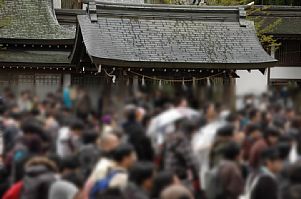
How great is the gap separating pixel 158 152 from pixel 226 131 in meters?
0.59

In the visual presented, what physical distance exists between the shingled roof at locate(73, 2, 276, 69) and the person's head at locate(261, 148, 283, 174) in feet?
18.3

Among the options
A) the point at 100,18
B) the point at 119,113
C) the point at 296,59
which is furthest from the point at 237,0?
the point at 119,113

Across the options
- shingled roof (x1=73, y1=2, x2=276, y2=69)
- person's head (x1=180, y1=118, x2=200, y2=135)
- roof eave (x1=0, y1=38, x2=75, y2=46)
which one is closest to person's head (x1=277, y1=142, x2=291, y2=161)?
person's head (x1=180, y1=118, x2=200, y2=135)

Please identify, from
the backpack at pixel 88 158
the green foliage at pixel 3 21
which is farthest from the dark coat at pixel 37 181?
the green foliage at pixel 3 21

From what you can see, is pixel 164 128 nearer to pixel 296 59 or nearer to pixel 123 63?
pixel 123 63

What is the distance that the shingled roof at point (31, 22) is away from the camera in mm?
14820

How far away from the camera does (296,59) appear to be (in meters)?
18.2

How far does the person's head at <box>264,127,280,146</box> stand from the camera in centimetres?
454

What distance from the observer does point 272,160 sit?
4.41 m

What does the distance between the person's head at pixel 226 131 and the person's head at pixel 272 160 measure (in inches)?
11.6

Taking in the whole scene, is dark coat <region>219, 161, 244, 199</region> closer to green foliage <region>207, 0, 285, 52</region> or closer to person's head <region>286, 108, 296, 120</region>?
person's head <region>286, 108, 296, 120</region>

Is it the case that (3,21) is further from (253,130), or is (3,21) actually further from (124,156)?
(253,130)

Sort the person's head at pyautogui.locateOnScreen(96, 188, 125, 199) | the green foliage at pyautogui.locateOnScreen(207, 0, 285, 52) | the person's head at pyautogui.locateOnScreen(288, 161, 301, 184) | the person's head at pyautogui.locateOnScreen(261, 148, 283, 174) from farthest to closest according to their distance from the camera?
the green foliage at pyautogui.locateOnScreen(207, 0, 285, 52) < the person's head at pyautogui.locateOnScreen(261, 148, 283, 174) < the person's head at pyautogui.locateOnScreen(96, 188, 125, 199) < the person's head at pyautogui.locateOnScreen(288, 161, 301, 184)

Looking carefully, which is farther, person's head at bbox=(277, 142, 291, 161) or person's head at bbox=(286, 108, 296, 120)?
person's head at bbox=(286, 108, 296, 120)
